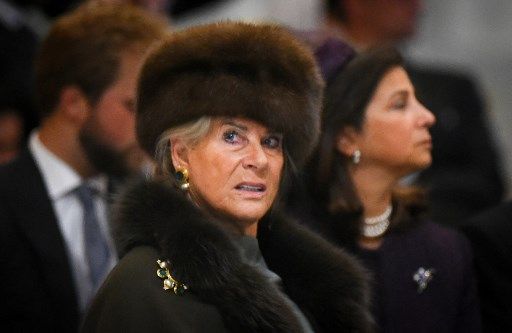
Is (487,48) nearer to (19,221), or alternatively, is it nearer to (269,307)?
(19,221)

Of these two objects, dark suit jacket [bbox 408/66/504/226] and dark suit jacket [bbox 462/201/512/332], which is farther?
dark suit jacket [bbox 408/66/504/226]

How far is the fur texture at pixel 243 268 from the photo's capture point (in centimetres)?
352

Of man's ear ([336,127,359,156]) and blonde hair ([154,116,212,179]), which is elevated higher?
blonde hair ([154,116,212,179])

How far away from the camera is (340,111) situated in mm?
4605

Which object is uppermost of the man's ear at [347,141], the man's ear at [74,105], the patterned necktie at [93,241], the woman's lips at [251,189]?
the woman's lips at [251,189]

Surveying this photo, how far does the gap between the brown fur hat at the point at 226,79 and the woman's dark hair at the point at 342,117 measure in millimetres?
814

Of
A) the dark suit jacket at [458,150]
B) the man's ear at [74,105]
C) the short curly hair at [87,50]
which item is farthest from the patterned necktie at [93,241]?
the dark suit jacket at [458,150]

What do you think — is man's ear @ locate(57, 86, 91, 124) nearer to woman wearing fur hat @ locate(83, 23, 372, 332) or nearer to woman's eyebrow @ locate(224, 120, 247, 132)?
woman wearing fur hat @ locate(83, 23, 372, 332)

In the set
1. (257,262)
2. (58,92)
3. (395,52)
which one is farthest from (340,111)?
(58,92)

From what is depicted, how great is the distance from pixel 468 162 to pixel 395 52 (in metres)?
1.72

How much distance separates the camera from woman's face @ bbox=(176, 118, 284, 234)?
3680mm

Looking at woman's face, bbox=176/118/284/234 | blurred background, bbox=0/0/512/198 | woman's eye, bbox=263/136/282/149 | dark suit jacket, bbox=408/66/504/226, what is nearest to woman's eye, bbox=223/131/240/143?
woman's face, bbox=176/118/284/234

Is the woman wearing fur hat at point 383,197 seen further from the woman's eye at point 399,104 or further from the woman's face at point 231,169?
the woman's face at point 231,169

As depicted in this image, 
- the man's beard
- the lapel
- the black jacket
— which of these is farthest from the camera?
the man's beard
